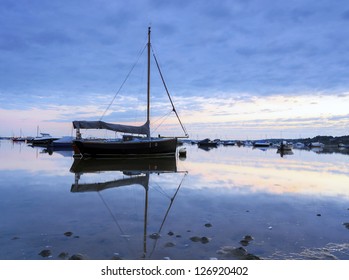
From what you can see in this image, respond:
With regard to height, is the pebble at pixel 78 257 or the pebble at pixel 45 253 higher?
the pebble at pixel 78 257

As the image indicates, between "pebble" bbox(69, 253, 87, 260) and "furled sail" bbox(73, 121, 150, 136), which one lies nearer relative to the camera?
"pebble" bbox(69, 253, 87, 260)

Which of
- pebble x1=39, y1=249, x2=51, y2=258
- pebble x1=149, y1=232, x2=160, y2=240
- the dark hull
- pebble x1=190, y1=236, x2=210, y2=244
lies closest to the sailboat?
the dark hull

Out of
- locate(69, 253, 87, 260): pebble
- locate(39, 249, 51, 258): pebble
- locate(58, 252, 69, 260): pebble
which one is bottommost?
locate(39, 249, 51, 258): pebble

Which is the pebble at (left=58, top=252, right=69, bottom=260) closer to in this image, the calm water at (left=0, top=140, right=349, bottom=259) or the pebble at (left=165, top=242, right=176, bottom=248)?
the calm water at (left=0, top=140, right=349, bottom=259)

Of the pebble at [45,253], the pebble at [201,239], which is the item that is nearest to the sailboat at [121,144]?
the pebble at [201,239]

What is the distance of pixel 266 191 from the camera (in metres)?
15.1

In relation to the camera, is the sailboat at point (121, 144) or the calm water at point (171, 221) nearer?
the calm water at point (171, 221)

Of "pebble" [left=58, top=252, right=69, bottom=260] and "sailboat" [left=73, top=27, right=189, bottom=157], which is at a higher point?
"sailboat" [left=73, top=27, right=189, bottom=157]

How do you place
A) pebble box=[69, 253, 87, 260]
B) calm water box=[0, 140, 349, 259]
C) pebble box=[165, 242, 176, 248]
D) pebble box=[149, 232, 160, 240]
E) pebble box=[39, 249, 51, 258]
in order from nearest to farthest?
pebble box=[69, 253, 87, 260] → pebble box=[39, 249, 51, 258] → calm water box=[0, 140, 349, 259] → pebble box=[165, 242, 176, 248] → pebble box=[149, 232, 160, 240]

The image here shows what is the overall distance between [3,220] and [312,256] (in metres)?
8.27

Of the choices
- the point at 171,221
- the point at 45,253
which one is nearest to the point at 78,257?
the point at 45,253

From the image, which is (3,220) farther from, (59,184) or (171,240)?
(59,184)

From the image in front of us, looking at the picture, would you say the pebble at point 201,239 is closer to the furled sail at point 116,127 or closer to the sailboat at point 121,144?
the sailboat at point 121,144

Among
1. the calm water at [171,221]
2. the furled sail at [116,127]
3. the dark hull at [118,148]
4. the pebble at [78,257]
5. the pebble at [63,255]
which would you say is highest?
the furled sail at [116,127]
